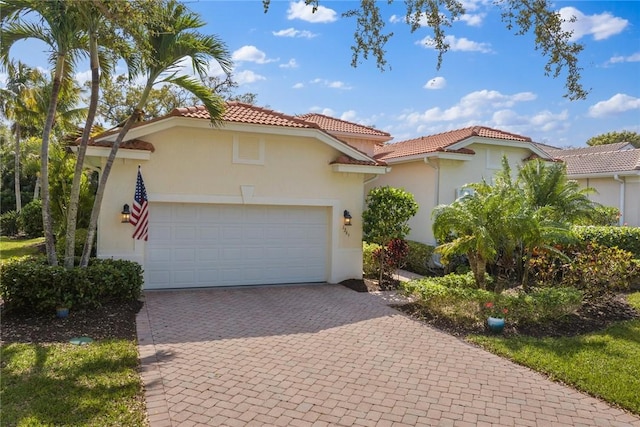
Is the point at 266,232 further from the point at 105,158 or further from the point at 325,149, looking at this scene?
the point at 105,158

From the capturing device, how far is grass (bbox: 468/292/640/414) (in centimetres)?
572

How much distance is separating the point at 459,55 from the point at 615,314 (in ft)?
21.5

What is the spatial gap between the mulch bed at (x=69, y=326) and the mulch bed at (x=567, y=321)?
5.74m

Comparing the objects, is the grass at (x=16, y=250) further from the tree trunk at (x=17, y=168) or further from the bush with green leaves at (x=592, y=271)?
the bush with green leaves at (x=592, y=271)

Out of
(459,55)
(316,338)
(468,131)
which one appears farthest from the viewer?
(468,131)

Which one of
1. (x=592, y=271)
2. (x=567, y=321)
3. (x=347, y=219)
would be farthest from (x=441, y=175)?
(x=567, y=321)

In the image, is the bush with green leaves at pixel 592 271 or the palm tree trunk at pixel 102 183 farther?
the bush with green leaves at pixel 592 271

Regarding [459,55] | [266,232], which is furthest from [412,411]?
[266,232]

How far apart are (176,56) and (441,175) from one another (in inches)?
386

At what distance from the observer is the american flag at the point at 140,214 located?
1019 centimetres

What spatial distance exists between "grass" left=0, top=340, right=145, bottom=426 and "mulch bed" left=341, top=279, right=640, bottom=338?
565 cm

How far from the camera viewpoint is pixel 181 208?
1108cm

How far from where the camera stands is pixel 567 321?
8.81 meters

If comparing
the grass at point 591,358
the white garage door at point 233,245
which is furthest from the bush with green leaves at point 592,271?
the white garage door at point 233,245
